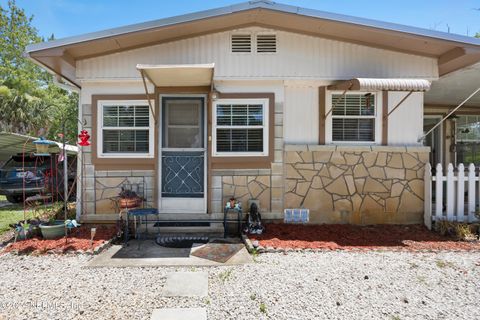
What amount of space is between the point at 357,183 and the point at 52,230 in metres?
5.84

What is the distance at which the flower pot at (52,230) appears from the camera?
16.7 feet

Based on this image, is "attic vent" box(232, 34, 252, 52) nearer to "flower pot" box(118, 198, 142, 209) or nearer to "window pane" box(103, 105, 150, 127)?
"window pane" box(103, 105, 150, 127)

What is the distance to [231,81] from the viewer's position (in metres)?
5.88

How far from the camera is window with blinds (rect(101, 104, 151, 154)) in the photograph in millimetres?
5965

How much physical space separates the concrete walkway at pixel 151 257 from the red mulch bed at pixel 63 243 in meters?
0.34

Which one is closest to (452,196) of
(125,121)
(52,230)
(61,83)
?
(125,121)

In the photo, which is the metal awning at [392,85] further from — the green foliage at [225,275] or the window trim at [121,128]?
the window trim at [121,128]

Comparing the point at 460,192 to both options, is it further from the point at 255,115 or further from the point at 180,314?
the point at 180,314

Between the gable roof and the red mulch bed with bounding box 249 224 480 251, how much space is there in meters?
3.41

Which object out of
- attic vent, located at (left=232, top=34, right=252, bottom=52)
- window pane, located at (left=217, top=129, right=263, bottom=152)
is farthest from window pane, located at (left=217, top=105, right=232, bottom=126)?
attic vent, located at (left=232, top=34, right=252, bottom=52)

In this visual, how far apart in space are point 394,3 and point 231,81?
5.37m

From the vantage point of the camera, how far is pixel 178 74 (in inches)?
208

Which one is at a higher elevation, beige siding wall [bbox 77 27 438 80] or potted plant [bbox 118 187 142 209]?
beige siding wall [bbox 77 27 438 80]

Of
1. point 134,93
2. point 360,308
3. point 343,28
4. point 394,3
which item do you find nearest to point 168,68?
point 134,93
